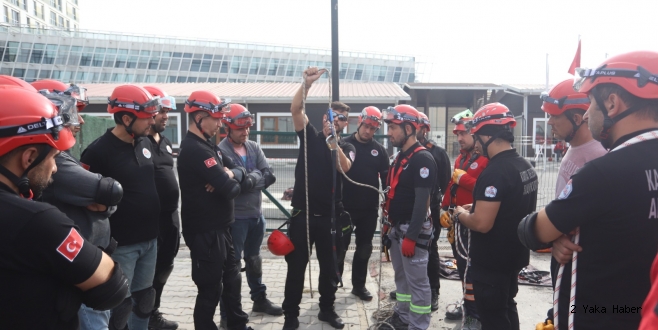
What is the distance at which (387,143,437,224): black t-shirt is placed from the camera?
3857 mm

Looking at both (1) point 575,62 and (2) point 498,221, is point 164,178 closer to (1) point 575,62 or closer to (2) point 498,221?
(2) point 498,221

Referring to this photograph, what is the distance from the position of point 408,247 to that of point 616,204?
89.1 inches

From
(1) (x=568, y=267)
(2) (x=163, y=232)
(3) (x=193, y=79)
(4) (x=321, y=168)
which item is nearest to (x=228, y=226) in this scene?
(2) (x=163, y=232)

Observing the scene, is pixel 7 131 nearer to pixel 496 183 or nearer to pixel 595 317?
pixel 595 317

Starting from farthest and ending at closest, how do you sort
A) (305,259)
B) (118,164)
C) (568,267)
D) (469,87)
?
(469,87) < (305,259) < (118,164) < (568,267)

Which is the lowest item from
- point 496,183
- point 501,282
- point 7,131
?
point 501,282

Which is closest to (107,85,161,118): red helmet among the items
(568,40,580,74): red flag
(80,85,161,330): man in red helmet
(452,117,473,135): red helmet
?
(80,85,161,330): man in red helmet

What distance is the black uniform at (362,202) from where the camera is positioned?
5262 millimetres

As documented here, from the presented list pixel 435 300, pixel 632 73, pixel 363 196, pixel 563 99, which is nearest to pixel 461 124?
pixel 363 196

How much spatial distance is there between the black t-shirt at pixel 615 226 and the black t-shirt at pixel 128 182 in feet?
9.40

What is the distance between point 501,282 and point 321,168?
78.2 inches

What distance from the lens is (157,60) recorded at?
55.2m

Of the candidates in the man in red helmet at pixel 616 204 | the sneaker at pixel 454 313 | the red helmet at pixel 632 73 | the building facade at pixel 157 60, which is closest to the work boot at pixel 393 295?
the sneaker at pixel 454 313

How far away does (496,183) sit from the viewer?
294 centimetres
